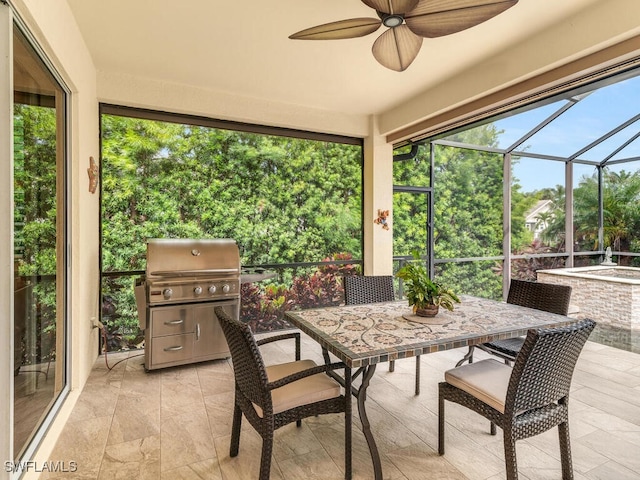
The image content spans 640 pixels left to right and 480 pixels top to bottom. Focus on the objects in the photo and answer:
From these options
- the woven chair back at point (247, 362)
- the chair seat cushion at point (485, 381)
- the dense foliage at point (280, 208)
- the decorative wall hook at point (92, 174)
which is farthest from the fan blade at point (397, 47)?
the decorative wall hook at point (92, 174)

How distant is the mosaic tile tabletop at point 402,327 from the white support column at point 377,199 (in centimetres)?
194

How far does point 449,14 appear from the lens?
5.68 ft

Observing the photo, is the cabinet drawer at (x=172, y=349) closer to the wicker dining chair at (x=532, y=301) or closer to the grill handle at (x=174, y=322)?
the grill handle at (x=174, y=322)

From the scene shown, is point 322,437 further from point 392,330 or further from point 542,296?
point 542,296

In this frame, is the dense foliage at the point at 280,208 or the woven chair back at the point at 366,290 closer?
the woven chair back at the point at 366,290

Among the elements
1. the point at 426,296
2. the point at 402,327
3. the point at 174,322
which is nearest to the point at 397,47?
the point at 426,296

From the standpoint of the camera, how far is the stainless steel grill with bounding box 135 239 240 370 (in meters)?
2.96

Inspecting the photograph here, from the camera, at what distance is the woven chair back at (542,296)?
7.96ft

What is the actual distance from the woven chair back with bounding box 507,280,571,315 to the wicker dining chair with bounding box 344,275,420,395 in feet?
3.09

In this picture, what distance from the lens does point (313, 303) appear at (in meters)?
4.46

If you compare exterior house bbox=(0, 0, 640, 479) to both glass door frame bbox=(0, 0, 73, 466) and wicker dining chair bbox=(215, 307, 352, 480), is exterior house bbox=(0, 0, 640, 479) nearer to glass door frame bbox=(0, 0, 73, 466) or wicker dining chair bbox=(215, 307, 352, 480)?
glass door frame bbox=(0, 0, 73, 466)

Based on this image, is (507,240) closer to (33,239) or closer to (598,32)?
(598,32)

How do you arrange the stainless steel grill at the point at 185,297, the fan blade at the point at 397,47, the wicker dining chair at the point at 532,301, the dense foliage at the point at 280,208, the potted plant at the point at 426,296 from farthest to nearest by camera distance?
the dense foliage at the point at 280,208 < the stainless steel grill at the point at 185,297 < the wicker dining chair at the point at 532,301 < the potted plant at the point at 426,296 < the fan blade at the point at 397,47

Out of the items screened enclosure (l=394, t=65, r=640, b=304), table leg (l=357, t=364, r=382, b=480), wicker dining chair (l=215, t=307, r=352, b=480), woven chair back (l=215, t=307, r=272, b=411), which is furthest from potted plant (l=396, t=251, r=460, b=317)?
screened enclosure (l=394, t=65, r=640, b=304)
